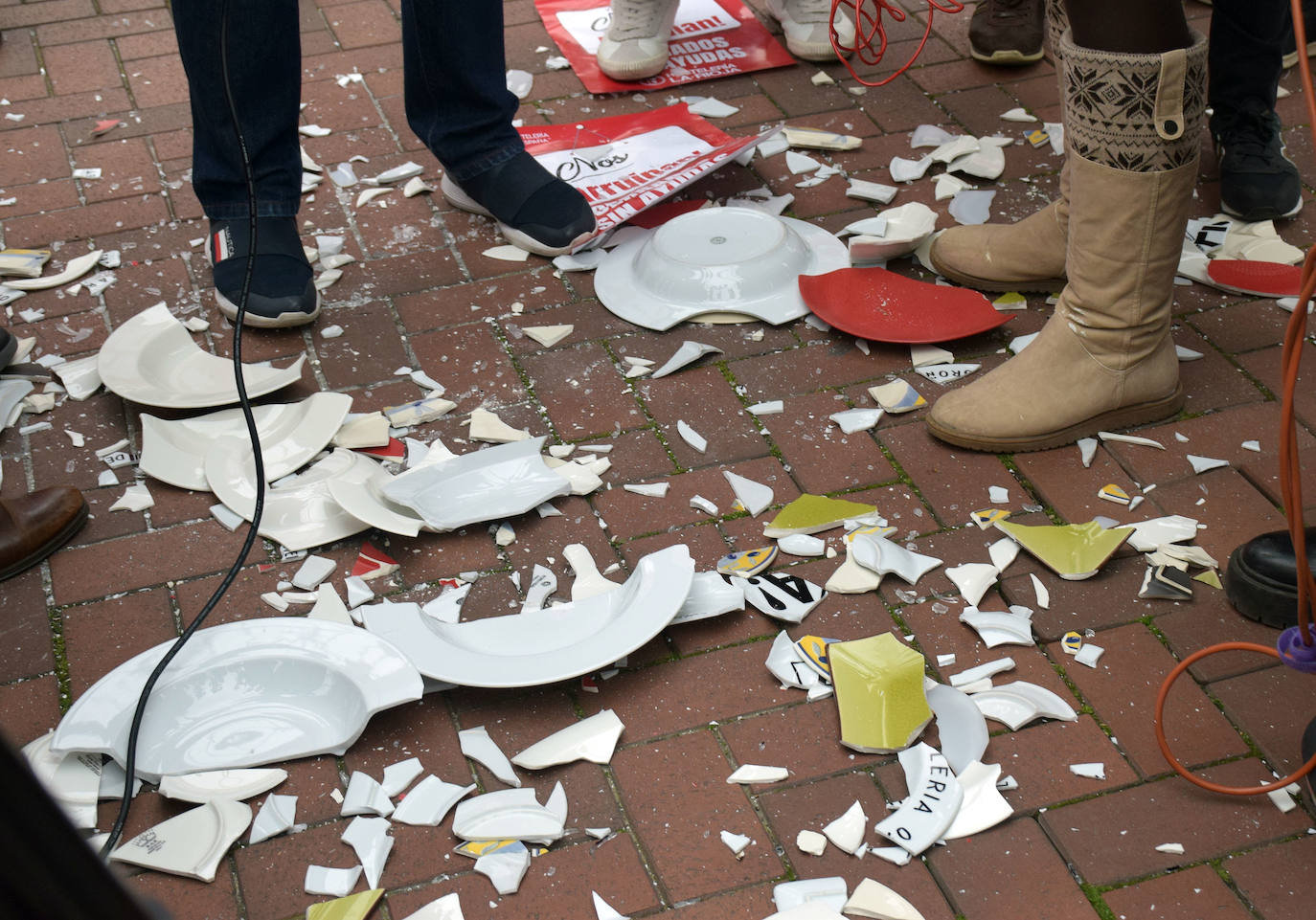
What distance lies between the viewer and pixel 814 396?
7.23 feet

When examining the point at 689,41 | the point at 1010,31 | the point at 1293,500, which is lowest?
the point at 689,41

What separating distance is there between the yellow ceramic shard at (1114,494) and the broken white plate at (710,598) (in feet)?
2.12

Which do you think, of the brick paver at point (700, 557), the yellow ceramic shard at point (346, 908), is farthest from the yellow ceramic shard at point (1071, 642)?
the yellow ceramic shard at point (346, 908)

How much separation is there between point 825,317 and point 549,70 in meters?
1.50

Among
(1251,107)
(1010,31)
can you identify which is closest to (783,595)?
(1251,107)

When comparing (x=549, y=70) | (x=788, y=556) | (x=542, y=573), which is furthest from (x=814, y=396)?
(x=549, y=70)

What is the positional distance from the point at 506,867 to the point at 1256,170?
87.6 inches

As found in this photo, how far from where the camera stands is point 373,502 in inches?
76.5

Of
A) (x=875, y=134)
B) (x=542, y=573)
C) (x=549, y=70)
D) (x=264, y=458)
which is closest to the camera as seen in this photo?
(x=542, y=573)

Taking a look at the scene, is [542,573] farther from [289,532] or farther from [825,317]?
[825,317]

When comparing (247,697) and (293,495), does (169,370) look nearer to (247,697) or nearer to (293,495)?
(293,495)

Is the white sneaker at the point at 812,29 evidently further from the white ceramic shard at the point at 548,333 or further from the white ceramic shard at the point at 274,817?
the white ceramic shard at the point at 274,817

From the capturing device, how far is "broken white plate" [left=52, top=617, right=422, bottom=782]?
1558 mm

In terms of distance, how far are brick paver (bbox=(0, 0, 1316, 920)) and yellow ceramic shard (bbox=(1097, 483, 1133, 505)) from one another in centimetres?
2
